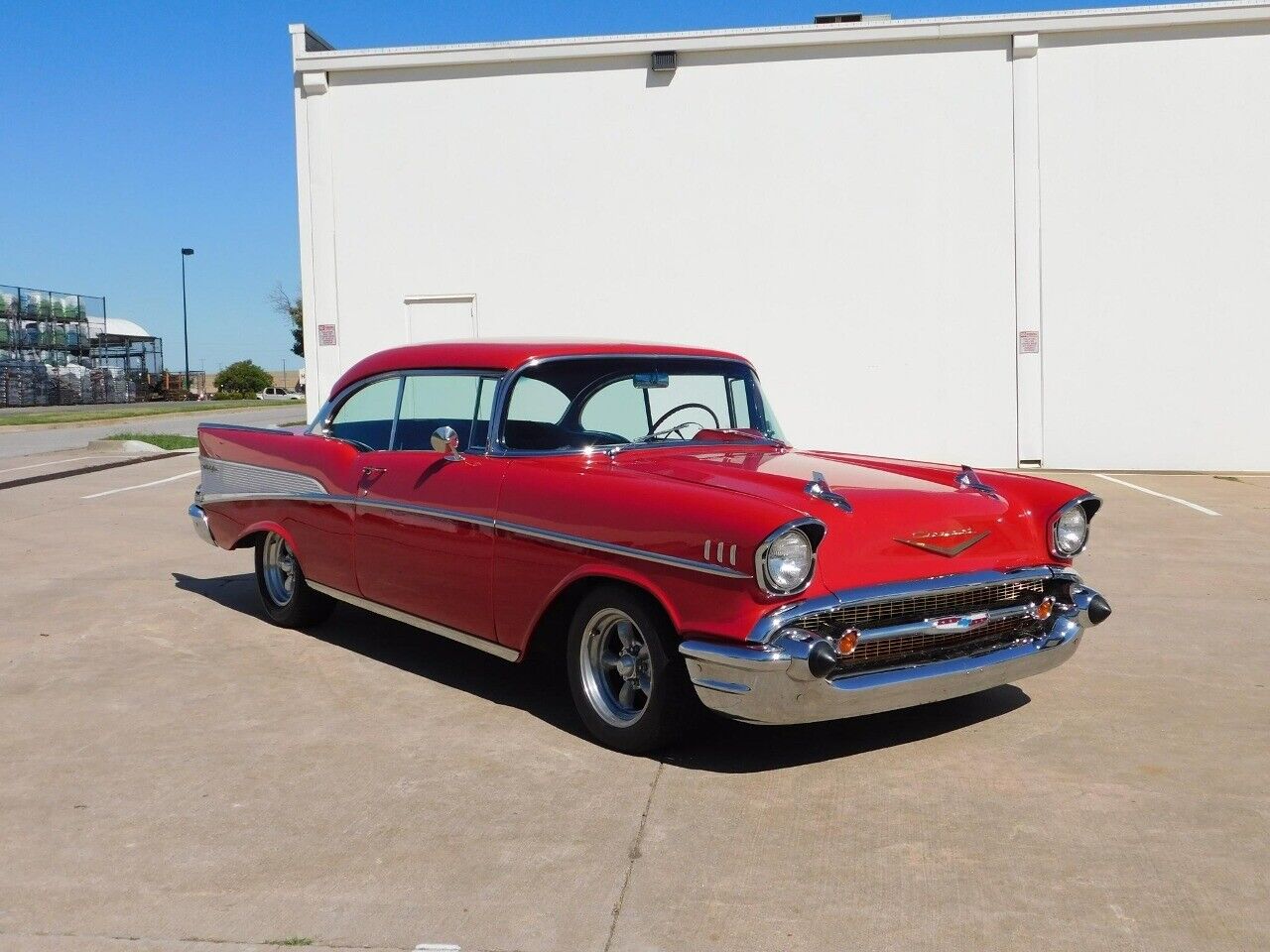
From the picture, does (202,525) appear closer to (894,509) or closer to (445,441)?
(445,441)

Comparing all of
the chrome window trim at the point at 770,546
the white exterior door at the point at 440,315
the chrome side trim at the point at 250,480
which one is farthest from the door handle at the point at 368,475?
the white exterior door at the point at 440,315

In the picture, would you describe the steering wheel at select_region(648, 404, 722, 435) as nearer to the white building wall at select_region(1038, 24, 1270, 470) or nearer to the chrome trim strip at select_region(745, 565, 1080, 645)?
the chrome trim strip at select_region(745, 565, 1080, 645)

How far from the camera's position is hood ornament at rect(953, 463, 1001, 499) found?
457 centimetres

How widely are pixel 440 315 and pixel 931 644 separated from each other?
1234 cm

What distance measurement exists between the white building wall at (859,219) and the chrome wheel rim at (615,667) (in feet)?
36.3

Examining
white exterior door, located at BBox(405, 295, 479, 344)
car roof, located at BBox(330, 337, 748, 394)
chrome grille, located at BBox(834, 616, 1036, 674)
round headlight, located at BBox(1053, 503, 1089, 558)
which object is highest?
white exterior door, located at BBox(405, 295, 479, 344)

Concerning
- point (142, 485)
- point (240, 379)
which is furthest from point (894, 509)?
point (240, 379)

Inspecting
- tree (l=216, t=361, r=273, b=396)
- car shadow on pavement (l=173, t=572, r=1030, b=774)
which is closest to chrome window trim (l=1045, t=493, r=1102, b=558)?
car shadow on pavement (l=173, t=572, r=1030, b=774)

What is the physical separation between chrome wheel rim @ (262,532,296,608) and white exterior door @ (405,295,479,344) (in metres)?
9.39

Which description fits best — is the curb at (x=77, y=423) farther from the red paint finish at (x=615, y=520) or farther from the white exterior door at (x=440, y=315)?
the red paint finish at (x=615, y=520)

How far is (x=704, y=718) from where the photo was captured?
13.8 feet

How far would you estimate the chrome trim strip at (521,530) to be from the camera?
389cm

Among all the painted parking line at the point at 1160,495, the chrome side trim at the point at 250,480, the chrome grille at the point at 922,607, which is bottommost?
the painted parking line at the point at 1160,495

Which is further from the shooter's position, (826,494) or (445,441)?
(445,441)
